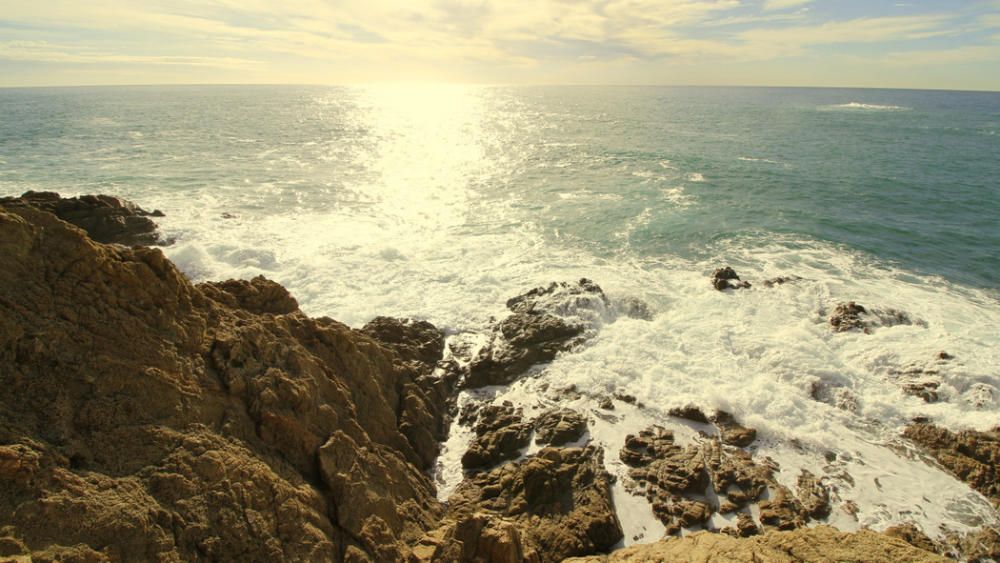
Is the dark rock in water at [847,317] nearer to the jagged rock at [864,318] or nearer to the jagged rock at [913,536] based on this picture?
the jagged rock at [864,318]

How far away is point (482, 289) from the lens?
2014cm

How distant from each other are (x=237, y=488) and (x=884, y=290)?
2298cm

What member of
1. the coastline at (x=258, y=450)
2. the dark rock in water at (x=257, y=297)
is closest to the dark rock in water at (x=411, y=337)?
the coastline at (x=258, y=450)

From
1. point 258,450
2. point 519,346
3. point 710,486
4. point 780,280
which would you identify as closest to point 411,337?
point 519,346

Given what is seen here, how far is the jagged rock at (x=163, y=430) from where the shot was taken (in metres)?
5.86

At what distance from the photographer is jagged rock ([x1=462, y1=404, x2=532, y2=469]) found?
11.8 meters

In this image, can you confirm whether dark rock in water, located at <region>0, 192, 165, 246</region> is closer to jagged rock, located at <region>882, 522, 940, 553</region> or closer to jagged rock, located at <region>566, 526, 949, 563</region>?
jagged rock, located at <region>566, 526, 949, 563</region>

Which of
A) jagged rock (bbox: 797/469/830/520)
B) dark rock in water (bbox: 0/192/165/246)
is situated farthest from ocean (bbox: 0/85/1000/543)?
dark rock in water (bbox: 0/192/165/246)

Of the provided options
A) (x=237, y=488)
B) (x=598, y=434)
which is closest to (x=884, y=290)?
(x=598, y=434)

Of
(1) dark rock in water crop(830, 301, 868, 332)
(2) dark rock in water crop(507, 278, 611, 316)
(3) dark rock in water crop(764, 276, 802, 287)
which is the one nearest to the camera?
(1) dark rock in water crop(830, 301, 868, 332)

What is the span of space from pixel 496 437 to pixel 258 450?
19.2 feet

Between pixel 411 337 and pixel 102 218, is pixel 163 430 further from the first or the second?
pixel 102 218

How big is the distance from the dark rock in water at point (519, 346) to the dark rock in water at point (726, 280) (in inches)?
274

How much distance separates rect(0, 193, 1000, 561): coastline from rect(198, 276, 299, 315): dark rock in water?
59 millimetres
